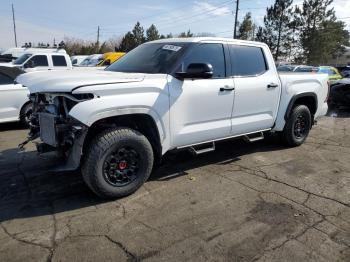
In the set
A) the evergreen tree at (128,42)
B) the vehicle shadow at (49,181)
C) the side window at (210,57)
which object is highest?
the evergreen tree at (128,42)

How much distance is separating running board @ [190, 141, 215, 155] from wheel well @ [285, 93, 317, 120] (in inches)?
75.8

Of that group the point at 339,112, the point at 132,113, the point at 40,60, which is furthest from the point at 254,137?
the point at 40,60

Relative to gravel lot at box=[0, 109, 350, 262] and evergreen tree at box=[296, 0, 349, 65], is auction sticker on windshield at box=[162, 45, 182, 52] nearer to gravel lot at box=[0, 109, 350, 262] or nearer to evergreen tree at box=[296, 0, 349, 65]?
gravel lot at box=[0, 109, 350, 262]

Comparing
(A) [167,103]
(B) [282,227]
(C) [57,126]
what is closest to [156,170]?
(A) [167,103]

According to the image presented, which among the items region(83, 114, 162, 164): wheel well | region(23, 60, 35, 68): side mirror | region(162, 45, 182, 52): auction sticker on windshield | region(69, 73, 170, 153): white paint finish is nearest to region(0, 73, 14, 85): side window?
region(162, 45, 182, 52): auction sticker on windshield

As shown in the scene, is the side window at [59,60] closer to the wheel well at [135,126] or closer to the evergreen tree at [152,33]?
the wheel well at [135,126]

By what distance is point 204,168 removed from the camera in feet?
18.9

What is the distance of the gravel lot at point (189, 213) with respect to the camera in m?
3.46

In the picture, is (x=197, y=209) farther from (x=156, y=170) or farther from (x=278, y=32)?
(x=278, y=32)

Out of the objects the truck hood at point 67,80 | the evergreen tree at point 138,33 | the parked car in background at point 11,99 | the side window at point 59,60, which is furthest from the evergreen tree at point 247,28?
the truck hood at point 67,80

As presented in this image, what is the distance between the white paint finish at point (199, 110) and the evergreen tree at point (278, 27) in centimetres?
4240

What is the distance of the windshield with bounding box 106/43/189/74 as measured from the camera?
16.4ft

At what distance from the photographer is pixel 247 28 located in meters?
50.4

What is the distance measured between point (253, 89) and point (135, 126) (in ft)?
6.76
